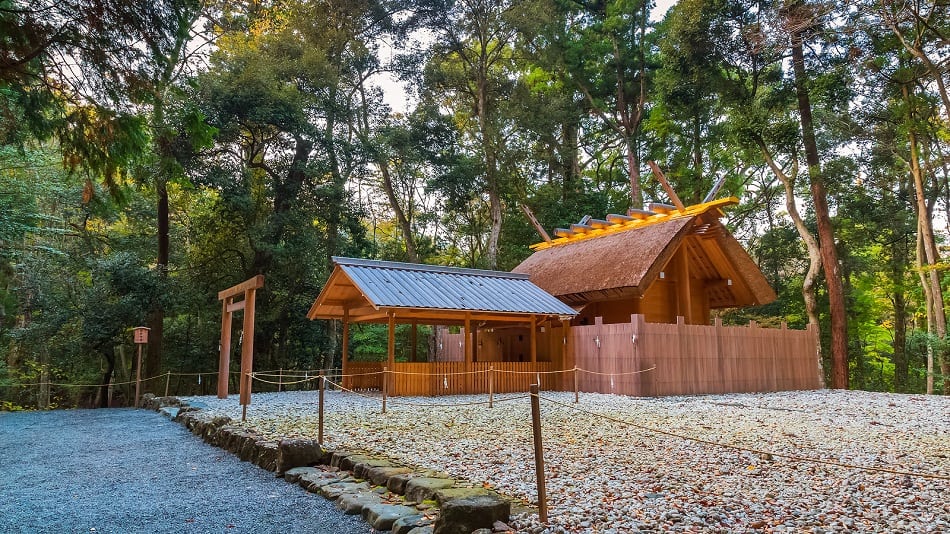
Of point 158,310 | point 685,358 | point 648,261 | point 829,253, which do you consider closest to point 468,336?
point 685,358

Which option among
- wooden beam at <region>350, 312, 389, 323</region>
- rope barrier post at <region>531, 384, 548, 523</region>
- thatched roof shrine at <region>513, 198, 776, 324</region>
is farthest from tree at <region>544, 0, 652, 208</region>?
rope barrier post at <region>531, 384, 548, 523</region>

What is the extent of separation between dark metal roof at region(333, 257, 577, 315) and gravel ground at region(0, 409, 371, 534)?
4.72 meters

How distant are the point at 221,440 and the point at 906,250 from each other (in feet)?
80.3

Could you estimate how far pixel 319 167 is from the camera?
60.4 feet

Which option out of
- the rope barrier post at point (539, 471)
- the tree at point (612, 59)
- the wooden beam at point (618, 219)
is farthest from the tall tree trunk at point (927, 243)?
the rope barrier post at point (539, 471)

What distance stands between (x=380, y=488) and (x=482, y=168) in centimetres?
1875

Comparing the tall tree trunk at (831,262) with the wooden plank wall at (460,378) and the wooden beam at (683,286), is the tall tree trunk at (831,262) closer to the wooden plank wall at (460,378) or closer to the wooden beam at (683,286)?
the wooden beam at (683,286)

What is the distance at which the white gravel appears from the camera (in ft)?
12.5

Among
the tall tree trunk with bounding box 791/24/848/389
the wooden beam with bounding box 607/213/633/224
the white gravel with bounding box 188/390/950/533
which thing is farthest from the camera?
the wooden beam with bounding box 607/213/633/224

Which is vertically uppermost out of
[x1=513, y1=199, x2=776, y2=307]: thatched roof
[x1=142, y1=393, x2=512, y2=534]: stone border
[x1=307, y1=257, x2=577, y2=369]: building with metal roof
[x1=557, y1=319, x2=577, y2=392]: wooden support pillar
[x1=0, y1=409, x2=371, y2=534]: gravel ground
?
[x1=513, y1=199, x2=776, y2=307]: thatched roof

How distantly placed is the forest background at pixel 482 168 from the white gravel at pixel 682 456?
723cm

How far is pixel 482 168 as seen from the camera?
22.7 metres

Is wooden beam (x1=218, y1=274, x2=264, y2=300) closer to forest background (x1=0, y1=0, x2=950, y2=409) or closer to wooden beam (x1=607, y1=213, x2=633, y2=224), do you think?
forest background (x1=0, y1=0, x2=950, y2=409)

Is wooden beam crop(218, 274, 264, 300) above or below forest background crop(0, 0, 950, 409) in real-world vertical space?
below
